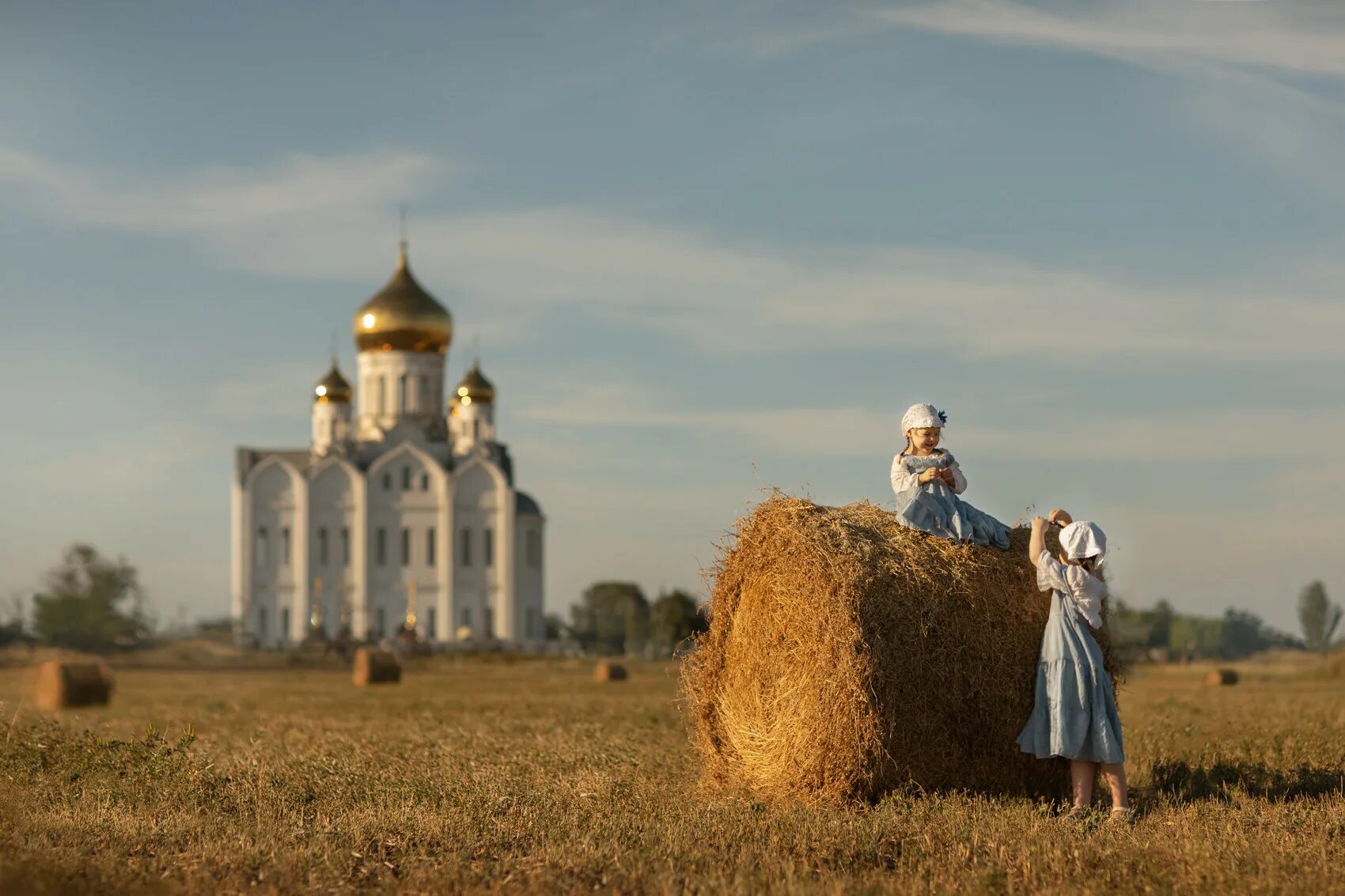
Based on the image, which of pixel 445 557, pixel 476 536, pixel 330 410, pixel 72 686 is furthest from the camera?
pixel 330 410

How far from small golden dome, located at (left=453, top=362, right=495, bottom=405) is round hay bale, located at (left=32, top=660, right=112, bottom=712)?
72.3 metres

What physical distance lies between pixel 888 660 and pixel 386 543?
8939 cm

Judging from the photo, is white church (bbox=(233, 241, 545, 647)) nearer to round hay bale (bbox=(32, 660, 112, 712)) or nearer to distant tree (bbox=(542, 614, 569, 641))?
distant tree (bbox=(542, 614, 569, 641))

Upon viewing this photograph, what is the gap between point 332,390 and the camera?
103750 mm

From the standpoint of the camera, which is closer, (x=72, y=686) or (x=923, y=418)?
(x=923, y=418)

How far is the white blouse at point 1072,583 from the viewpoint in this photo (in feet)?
32.1

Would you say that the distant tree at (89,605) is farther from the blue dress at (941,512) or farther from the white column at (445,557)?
the blue dress at (941,512)

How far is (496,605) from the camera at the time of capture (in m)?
96.9

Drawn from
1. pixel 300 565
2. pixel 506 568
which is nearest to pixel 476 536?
pixel 506 568

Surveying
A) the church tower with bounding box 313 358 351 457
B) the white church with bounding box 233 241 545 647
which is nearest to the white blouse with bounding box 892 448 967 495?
the white church with bounding box 233 241 545 647

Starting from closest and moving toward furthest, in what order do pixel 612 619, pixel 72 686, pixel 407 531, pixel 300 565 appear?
1. pixel 72 686
2. pixel 300 565
3. pixel 407 531
4. pixel 612 619

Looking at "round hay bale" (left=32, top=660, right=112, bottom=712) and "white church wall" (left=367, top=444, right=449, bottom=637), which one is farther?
"white church wall" (left=367, top=444, right=449, bottom=637)

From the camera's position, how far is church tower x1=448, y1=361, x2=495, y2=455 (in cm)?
10300

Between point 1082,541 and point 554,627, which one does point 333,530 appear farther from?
point 1082,541
